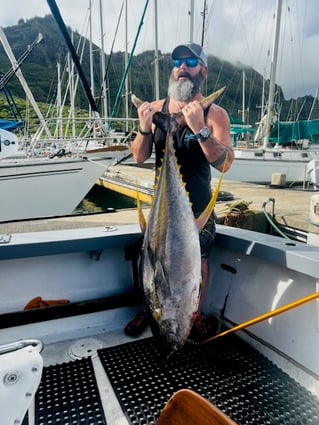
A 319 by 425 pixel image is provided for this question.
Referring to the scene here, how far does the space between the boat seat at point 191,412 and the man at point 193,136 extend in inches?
43.0

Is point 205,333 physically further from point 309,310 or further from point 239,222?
point 239,222

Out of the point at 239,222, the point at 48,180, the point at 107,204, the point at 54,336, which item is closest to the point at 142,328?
the point at 54,336

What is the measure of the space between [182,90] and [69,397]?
1697mm

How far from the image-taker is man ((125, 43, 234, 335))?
5.68ft

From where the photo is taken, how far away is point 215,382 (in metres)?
1.72

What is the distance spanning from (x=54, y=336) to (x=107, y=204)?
821 centimetres

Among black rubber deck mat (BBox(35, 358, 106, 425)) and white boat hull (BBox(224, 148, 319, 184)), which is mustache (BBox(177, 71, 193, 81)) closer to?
black rubber deck mat (BBox(35, 358, 106, 425))

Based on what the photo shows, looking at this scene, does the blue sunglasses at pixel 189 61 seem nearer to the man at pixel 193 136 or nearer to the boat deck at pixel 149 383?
the man at pixel 193 136

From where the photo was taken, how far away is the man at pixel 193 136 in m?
1.73

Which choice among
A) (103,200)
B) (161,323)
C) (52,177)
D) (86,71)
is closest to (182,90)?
(161,323)

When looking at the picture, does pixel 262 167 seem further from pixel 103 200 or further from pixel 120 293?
pixel 120 293

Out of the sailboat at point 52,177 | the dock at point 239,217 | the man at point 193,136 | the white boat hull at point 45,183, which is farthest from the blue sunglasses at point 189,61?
the white boat hull at point 45,183

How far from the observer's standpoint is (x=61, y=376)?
1758 mm

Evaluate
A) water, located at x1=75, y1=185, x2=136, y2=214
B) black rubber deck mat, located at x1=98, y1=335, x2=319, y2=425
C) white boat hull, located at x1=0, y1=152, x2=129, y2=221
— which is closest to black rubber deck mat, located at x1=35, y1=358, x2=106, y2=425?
black rubber deck mat, located at x1=98, y1=335, x2=319, y2=425
